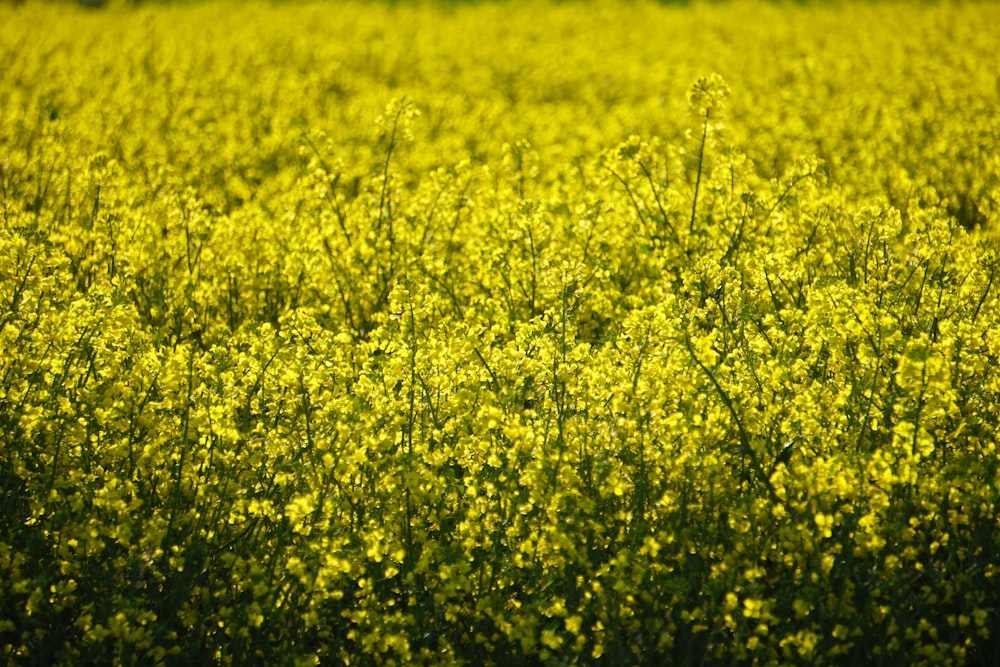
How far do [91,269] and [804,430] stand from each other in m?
3.95

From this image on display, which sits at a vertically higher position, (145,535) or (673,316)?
(673,316)

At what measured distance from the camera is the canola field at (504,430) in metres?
3.78

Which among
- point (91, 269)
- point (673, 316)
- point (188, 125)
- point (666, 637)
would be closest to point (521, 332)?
point (673, 316)

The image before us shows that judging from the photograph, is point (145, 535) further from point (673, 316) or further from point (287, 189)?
point (287, 189)

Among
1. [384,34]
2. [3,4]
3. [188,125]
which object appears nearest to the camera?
[188,125]

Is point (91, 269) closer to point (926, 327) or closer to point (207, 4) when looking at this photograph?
point (926, 327)

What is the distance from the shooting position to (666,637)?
3531 mm

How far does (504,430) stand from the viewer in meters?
4.11

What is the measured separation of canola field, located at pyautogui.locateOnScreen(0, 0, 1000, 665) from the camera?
149 inches

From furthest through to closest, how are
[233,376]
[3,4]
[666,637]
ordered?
[3,4] → [233,376] → [666,637]

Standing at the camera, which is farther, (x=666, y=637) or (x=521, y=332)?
(x=521, y=332)

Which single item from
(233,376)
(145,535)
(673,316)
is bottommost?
(145,535)

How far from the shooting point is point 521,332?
4965mm

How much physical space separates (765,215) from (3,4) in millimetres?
19087
